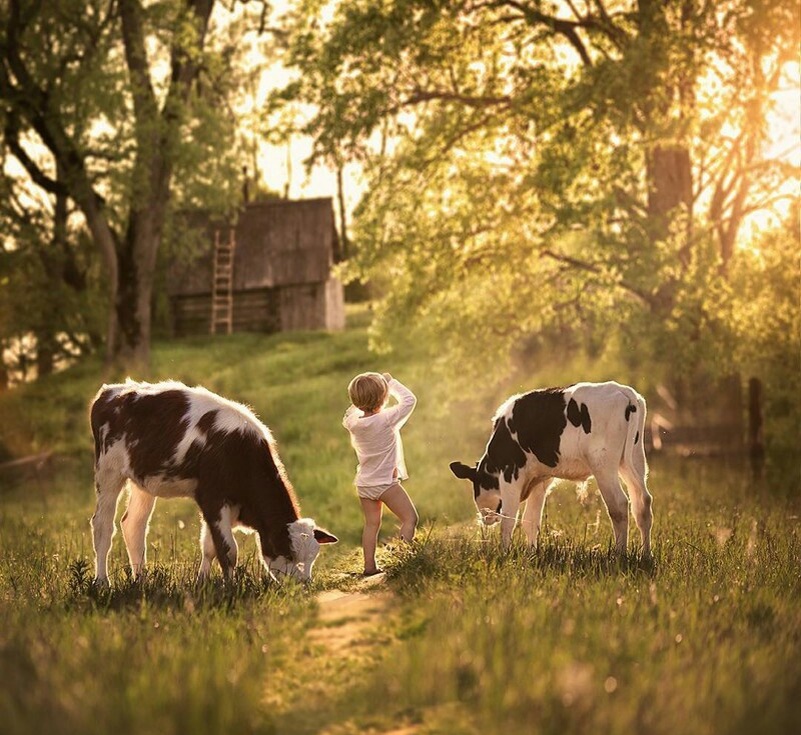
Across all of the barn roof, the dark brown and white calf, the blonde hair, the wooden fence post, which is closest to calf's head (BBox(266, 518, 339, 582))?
the dark brown and white calf

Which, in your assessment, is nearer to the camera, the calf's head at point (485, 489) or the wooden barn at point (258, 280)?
the calf's head at point (485, 489)

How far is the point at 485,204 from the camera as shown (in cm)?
2180

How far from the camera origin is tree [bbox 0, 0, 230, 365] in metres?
29.9

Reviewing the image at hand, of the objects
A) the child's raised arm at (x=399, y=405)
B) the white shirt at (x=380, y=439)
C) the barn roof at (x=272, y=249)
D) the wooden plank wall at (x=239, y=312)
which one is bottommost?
the white shirt at (x=380, y=439)

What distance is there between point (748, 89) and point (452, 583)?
48.1ft

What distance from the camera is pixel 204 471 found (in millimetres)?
9102

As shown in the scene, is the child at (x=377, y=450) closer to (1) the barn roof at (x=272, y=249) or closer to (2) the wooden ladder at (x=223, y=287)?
(1) the barn roof at (x=272, y=249)

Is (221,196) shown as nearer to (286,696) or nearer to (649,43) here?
(649,43)

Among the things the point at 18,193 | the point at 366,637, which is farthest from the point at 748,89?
the point at 18,193

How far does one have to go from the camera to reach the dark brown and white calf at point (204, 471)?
8.90 metres

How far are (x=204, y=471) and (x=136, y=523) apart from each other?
1.29m

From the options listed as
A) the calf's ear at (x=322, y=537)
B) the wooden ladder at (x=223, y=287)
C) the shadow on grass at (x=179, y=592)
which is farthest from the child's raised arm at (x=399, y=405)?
the wooden ladder at (x=223, y=287)

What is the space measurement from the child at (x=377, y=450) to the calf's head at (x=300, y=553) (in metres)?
0.69

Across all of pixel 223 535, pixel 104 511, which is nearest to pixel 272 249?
pixel 104 511
